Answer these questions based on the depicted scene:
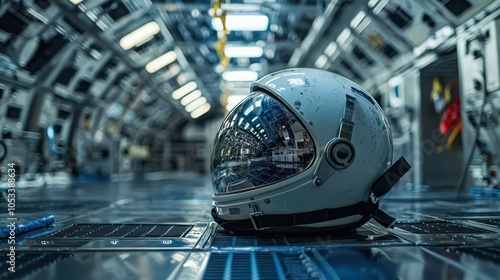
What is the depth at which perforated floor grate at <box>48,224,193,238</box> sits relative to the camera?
2752mm

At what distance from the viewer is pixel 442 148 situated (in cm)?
943

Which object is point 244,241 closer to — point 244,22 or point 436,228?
point 436,228

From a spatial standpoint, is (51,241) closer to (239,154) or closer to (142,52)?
(239,154)

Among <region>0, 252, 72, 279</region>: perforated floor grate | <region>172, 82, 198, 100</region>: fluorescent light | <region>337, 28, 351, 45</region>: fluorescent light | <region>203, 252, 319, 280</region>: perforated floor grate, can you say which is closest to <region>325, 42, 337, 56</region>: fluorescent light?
<region>337, 28, 351, 45</region>: fluorescent light

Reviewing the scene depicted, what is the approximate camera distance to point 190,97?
23.2 metres

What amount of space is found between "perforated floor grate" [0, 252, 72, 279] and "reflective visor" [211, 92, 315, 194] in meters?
0.99

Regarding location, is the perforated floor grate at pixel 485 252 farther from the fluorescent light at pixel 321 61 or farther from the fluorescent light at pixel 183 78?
the fluorescent light at pixel 183 78

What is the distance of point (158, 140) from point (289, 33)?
17591 mm

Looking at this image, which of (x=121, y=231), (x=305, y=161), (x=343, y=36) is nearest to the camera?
(x=305, y=161)

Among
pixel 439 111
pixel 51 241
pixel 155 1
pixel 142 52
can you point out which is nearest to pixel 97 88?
pixel 142 52

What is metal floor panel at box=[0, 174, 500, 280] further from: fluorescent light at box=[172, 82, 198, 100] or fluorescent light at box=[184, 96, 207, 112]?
fluorescent light at box=[184, 96, 207, 112]

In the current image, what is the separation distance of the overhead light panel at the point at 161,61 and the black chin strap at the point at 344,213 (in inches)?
490

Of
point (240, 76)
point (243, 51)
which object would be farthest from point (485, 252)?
point (240, 76)

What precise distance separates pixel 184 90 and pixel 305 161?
19130 millimetres
